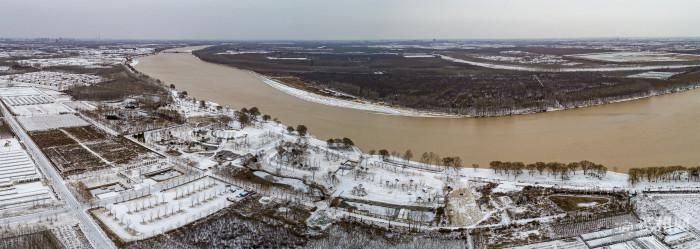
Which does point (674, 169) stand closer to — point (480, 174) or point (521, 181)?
point (521, 181)

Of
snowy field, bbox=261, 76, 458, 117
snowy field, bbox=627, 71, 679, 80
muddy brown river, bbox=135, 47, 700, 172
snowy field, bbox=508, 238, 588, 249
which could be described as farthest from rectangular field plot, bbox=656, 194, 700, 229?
snowy field, bbox=627, 71, 679, 80

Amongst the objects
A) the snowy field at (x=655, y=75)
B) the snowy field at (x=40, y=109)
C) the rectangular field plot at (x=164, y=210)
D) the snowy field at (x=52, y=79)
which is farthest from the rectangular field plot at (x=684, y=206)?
the snowy field at (x=52, y=79)

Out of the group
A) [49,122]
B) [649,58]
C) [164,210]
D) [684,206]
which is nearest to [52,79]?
[49,122]

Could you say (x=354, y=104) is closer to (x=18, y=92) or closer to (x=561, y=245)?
(x=561, y=245)

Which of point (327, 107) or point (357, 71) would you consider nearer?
point (327, 107)

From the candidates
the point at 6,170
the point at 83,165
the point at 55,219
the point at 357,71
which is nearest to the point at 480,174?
the point at 55,219

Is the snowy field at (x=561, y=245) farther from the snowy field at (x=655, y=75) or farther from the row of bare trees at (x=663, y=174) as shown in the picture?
the snowy field at (x=655, y=75)
